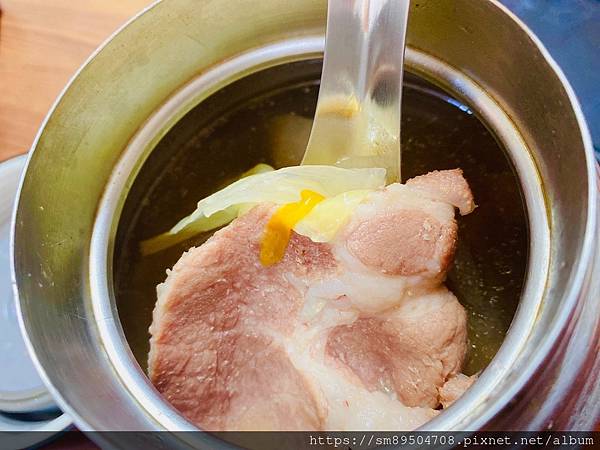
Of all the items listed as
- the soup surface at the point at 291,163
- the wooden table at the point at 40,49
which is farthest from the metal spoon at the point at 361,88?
the wooden table at the point at 40,49

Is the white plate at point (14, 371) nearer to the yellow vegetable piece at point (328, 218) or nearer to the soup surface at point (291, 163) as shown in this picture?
the soup surface at point (291, 163)

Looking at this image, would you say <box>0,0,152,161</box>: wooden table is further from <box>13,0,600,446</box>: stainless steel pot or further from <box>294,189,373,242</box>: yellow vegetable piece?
<box>294,189,373,242</box>: yellow vegetable piece

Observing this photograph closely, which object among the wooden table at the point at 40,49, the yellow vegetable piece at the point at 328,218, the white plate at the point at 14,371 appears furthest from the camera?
the wooden table at the point at 40,49

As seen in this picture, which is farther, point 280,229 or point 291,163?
point 291,163

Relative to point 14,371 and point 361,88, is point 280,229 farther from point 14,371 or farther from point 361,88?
point 14,371

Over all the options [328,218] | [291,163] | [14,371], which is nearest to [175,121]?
[291,163]

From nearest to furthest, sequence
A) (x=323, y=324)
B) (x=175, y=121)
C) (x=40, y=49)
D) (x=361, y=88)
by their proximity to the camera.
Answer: (x=323, y=324) < (x=361, y=88) < (x=175, y=121) < (x=40, y=49)

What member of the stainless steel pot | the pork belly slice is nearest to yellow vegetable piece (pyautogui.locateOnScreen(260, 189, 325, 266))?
the pork belly slice
